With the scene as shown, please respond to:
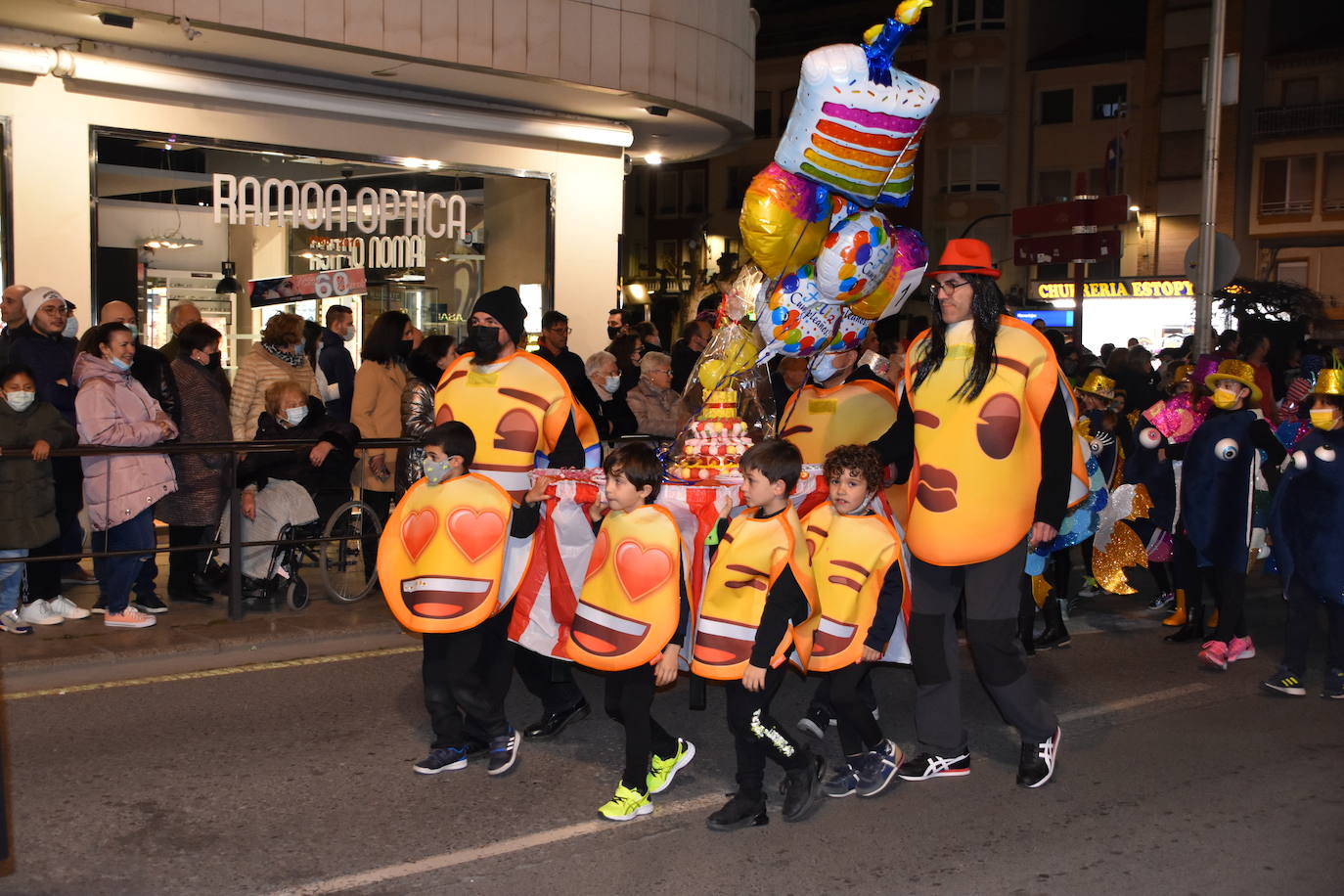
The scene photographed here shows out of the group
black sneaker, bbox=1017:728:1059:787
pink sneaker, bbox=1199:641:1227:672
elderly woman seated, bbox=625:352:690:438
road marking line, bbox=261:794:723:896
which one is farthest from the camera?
elderly woman seated, bbox=625:352:690:438

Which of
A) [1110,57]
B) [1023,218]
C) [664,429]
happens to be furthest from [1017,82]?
[664,429]

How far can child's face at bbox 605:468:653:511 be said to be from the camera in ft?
16.9

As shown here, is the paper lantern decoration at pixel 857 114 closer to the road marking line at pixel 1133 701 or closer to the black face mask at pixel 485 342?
the black face mask at pixel 485 342

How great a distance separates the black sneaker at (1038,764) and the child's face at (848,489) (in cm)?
125

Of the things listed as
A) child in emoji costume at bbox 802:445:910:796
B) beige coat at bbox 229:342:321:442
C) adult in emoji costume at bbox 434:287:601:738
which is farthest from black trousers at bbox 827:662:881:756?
beige coat at bbox 229:342:321:442

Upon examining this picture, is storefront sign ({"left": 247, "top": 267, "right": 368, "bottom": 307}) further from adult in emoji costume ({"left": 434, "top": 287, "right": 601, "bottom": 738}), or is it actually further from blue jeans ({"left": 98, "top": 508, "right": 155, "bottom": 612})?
adult in emoji costume ({"left": 434, "top": 287, "right": 601, "bottom": 738})

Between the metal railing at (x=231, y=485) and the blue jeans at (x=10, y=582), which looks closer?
the metal railing at (x=231, y=485)

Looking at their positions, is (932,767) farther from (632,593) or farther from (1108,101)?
(1108,101)

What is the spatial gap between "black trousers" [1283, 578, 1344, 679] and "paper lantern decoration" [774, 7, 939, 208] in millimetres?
3163

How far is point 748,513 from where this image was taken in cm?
506

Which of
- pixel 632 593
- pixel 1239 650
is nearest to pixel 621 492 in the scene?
pixel 632 593

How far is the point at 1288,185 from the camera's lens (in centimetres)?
4091

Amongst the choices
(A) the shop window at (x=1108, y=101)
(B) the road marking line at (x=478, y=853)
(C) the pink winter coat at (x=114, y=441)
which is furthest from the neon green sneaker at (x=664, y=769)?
(A) the shop window at (x=1108, y=101)

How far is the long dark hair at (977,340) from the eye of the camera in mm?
5430
